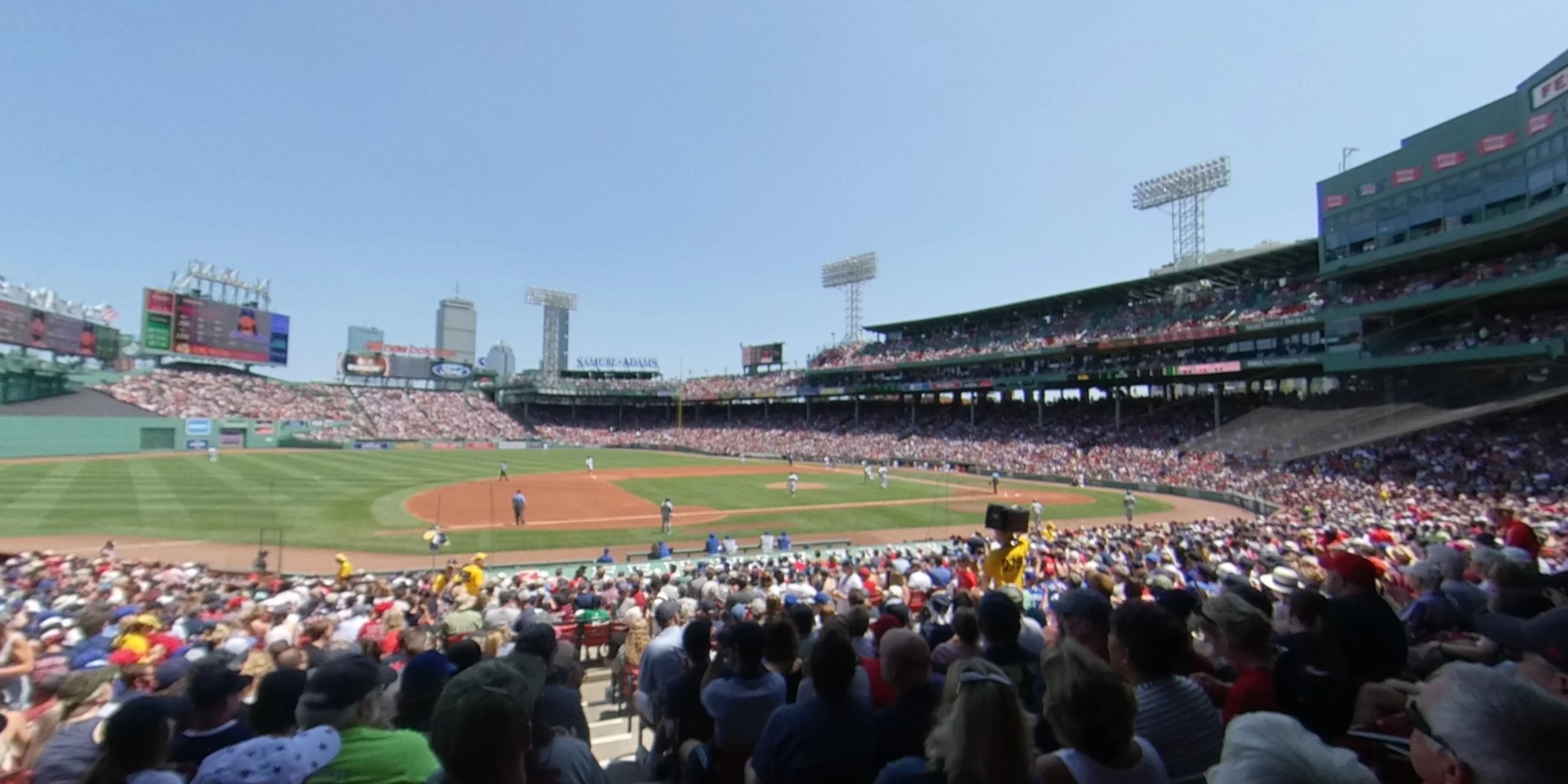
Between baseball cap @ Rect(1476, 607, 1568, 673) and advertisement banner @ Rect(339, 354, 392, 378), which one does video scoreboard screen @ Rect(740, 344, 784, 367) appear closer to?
advertisement banner @ Rect(339, 354, 392, 378)

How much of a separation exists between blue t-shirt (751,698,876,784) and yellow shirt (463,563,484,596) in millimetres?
10375

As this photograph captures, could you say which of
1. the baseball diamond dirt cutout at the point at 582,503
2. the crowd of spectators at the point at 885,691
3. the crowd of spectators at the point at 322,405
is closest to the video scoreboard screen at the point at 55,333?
the crowd of spectators at the point at 322,405

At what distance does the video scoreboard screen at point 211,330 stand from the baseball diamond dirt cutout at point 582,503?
185 feet

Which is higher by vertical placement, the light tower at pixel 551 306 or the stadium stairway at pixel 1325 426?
the light tower at pixel 551 306

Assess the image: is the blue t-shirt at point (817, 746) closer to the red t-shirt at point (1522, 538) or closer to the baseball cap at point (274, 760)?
the baseball cap at point (274, 760)

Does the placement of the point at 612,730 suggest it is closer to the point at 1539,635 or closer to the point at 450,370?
the point at 1539,635

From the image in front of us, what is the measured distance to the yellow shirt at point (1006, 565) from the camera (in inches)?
404

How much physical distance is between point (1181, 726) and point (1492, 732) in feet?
5.07

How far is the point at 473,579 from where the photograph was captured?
12.4m

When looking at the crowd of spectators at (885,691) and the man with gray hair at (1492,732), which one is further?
the crowd of spectators at (885,691)

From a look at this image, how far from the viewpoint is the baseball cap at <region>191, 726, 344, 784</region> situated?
2.81 m

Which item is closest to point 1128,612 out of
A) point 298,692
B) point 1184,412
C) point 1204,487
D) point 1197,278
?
point 298,692

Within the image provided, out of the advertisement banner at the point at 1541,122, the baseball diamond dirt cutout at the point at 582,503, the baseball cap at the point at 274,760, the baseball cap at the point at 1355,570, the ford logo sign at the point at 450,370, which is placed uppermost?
the advertisement banner at the point at 1541,122

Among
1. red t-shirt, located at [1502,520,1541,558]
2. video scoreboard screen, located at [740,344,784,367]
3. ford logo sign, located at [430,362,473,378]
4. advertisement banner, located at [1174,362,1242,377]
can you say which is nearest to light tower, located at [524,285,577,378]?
ford logo sign, located at [430,362,473,378]
